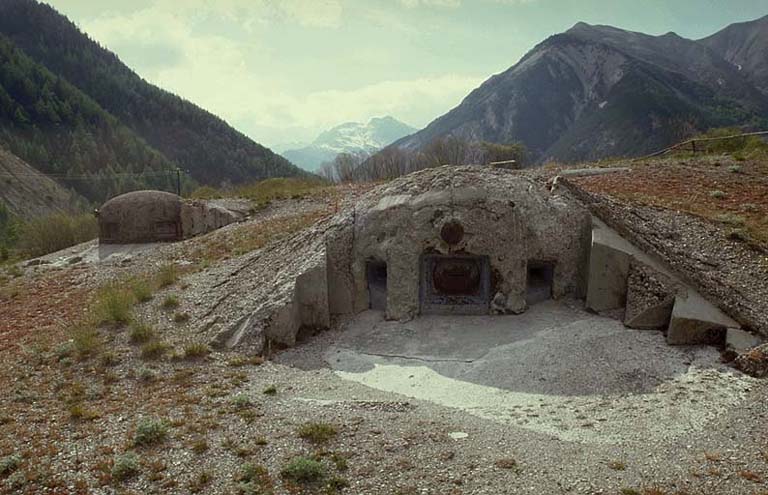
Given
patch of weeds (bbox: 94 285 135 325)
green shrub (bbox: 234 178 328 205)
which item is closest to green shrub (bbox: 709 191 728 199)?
patch of weeds (bbox: 94 285 135 325)

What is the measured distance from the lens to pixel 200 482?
6375mm

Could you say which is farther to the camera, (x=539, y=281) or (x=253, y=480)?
(x=539, y=281)

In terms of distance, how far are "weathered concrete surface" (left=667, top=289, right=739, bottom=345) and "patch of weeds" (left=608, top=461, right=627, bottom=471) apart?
14.7ft

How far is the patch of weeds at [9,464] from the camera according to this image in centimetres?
666

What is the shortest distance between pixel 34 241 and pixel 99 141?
67.5 meters

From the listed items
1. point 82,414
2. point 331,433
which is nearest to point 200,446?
point 331,433

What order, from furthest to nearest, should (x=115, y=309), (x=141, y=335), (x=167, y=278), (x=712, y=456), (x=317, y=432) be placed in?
(x=167, y=278) → (x=115, y=309) → (x=141, y=335) → (x=317, y=432) → (x=712, y=456)

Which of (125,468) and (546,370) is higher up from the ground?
(546,370)

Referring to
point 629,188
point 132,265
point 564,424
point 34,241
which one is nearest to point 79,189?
point 34,241

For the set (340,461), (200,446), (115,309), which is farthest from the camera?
(115,309)

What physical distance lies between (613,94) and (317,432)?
102 meters

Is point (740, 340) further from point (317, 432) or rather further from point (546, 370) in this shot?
point (317, 432)

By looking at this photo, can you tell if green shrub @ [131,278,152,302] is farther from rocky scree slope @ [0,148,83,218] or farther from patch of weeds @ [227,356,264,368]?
rocky scree slope @ [0,148,83,218]

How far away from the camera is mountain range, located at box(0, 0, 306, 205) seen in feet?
269
